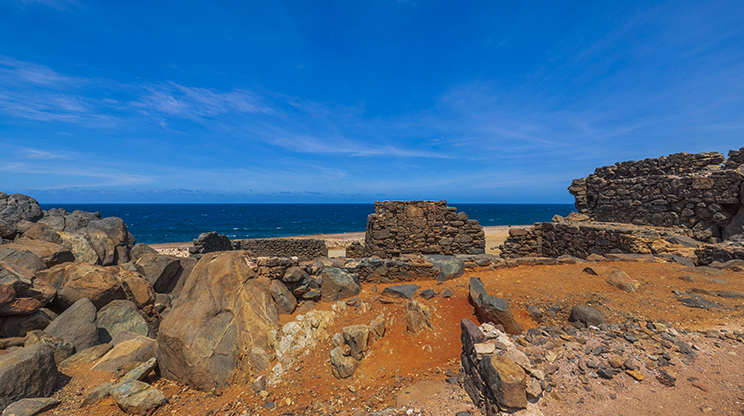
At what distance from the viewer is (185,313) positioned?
17.8 feet

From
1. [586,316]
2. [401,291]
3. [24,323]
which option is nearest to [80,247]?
[24,323]

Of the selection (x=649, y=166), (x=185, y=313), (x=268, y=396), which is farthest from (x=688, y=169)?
(x=185, y=313)

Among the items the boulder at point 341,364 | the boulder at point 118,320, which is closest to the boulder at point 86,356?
the boulder at point 118,320

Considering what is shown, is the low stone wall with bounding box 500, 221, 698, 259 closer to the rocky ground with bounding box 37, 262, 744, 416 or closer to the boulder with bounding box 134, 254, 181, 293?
the rocky ground with bounding box 37, 262, 744, 416

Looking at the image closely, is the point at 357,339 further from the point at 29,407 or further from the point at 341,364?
the point at 29,407

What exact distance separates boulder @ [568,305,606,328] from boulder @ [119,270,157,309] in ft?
35.0

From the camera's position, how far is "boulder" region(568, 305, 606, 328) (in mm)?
5125

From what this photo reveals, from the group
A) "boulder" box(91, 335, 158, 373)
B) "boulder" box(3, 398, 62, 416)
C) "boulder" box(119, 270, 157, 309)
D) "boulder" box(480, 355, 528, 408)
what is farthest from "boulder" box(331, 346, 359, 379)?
"boulder" box(119, 270, 157, 309)

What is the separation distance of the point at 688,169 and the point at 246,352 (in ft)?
64.2

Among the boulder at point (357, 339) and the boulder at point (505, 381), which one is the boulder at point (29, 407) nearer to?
the boulder at point (357, 339)

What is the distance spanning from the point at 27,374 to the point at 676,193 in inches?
835

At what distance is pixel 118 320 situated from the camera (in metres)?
6.62

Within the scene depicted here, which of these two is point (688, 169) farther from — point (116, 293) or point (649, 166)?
point (116, 293)

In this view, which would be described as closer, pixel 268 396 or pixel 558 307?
pixel 268 396
